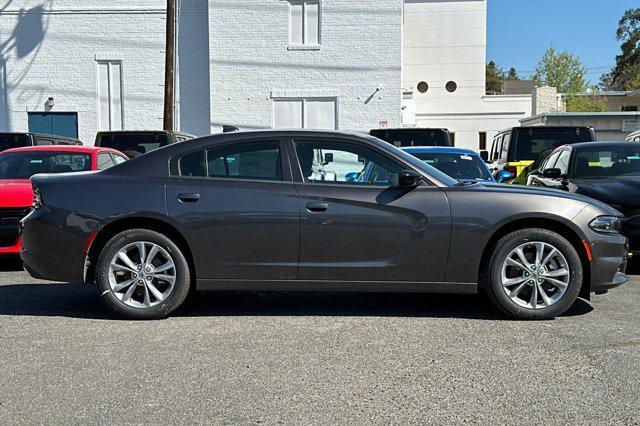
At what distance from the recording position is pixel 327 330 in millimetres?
5355

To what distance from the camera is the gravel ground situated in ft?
12.3

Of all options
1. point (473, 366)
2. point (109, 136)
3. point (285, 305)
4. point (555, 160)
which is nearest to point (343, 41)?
point (109, 136)

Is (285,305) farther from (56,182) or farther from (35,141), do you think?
(35,141)

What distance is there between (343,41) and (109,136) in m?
12.8

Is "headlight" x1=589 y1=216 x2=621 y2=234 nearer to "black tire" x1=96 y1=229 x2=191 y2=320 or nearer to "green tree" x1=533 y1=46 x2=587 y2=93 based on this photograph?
"black tire" x1=96 y1=229 x2=191 y2=320

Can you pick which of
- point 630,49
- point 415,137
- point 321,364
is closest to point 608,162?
point 415,137

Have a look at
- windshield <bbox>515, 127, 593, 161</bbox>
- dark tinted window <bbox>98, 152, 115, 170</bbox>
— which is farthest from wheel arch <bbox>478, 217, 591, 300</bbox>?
windshield <bbox>515, 127, 593, 161</bbox>

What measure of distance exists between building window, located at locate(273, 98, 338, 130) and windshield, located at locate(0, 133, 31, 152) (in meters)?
13.2

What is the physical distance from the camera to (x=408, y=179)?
552 cm

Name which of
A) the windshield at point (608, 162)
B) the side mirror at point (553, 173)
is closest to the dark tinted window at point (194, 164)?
the side mirror at point (553, 173)

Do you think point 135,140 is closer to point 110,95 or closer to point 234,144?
point 234,144

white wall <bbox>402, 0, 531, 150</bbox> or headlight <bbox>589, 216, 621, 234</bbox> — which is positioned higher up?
white wall <bbox>402, 0, 531, 150</bbox>

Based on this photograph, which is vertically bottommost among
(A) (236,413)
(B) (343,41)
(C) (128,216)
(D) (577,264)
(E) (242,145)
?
(A) (236,413)

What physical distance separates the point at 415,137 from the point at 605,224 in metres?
7.84
